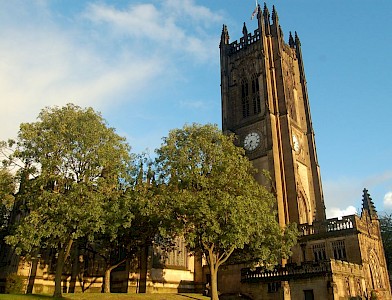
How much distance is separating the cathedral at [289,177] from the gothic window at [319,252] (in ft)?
0.35

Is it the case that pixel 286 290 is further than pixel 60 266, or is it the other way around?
pixel 286 290

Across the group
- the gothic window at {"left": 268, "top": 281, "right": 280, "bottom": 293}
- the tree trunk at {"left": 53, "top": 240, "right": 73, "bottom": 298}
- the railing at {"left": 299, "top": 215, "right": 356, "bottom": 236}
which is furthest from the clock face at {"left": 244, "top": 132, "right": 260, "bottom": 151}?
the tree trunk at {"left": 53, "top": 240, "right": 73, "bottom": 298}

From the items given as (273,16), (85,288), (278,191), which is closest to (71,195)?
(85,288)

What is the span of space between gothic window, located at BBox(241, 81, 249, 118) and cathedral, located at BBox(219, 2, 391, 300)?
0.16m

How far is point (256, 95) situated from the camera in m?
60.4

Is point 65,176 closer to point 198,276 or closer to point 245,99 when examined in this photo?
point 198,276

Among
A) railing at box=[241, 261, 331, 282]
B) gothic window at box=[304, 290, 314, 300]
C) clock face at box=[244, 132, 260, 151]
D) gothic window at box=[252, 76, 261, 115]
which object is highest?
gothic window at box=[252, 76, 261, 115]

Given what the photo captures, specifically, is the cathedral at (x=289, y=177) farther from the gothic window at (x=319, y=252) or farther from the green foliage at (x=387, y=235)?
the green foliage at (x=387, y=235)

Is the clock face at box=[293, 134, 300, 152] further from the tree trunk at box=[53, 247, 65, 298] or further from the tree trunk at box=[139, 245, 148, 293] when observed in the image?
the tree trunk at box=[53, 247, 65, 298]

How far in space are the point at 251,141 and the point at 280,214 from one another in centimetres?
1308

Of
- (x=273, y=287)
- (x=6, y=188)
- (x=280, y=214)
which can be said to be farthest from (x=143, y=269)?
(x=280, y=214)

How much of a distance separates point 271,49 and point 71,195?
4545 cm

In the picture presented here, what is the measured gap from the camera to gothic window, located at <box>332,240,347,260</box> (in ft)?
132

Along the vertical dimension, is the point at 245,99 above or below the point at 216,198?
above
